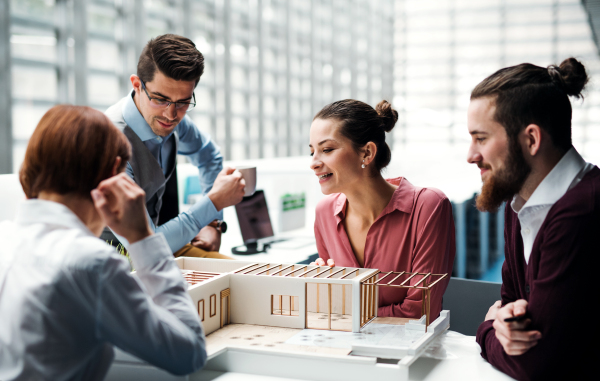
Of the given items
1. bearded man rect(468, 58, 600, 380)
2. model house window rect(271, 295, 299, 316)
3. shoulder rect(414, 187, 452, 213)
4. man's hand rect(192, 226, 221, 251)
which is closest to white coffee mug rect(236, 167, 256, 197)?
man's hand rect(192, 226, 221, 251)

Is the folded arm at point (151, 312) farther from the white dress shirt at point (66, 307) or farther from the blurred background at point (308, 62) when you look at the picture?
the blurred background at point (308, 62)

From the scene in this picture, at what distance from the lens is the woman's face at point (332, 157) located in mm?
1954

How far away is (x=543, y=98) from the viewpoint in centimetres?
116

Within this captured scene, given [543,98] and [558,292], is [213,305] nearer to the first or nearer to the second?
[558,292]

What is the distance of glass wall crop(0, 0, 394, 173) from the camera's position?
13.3 feet

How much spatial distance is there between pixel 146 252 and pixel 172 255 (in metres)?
0.16

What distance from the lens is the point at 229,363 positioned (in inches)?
46.4

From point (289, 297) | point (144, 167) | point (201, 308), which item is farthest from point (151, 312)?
point (144, 167)

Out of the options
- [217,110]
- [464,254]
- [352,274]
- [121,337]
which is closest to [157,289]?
[121,337]

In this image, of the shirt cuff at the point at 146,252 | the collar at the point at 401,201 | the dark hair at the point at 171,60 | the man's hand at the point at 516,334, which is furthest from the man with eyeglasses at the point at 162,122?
the man's hand at the point at 516,334

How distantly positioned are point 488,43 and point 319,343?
13989 mm

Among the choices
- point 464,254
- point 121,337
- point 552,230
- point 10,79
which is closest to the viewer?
point 121,337

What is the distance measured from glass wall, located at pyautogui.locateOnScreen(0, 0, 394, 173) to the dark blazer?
355 centimetres

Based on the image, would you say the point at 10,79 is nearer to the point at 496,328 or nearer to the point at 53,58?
the point at 53,58
